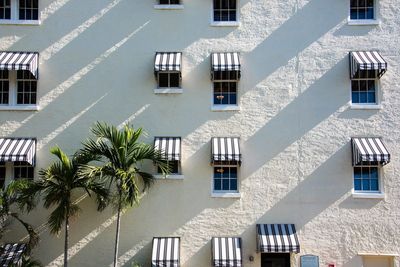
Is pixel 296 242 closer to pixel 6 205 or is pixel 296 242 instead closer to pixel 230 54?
pixel 230 54

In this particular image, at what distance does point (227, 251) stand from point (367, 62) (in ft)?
27.3

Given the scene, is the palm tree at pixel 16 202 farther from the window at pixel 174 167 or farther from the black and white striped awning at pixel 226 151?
the black and white striped awning at pixel 226 151

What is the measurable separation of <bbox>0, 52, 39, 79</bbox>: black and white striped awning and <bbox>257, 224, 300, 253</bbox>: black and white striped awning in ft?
32.7

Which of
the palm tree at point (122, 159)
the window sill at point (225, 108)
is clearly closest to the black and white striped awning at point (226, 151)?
the window sill at point (225, 108)

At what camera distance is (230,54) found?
1670cm

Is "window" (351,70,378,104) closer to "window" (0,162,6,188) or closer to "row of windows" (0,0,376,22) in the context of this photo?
"row of windows" (0,0,376,22)

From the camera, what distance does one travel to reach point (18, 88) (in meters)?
16.8

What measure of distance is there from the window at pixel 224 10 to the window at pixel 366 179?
7.37 meters

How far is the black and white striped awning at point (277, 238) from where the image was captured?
15242 mm

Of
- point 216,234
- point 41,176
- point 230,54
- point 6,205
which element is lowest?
point 216,234

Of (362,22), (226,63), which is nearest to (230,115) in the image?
(226,63)

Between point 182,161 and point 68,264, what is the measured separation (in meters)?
5.44

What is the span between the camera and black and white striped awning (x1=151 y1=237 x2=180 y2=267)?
49.3 feet

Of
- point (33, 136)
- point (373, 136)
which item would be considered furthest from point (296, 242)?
point (33, 136)
